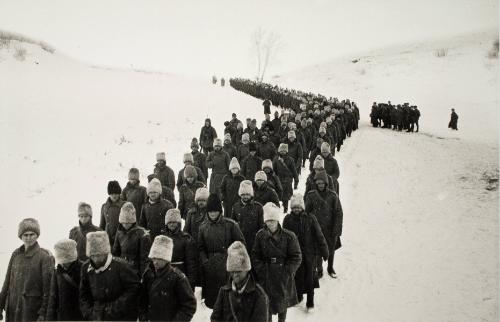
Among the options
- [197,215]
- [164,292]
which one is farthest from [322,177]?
[164,292]

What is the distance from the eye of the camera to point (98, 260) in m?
4.02

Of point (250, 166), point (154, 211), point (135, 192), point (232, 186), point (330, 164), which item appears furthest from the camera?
point (250, 166)

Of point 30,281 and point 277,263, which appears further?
point 277,263

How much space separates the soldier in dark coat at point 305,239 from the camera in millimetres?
6082

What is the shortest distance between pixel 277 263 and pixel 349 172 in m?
11.4

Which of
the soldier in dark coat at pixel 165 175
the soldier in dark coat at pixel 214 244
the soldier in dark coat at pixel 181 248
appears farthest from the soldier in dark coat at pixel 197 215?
Result: the soldier in dark coat at pixel 165 175

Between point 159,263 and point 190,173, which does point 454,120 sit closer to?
point 190,173

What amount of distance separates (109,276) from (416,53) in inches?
2609

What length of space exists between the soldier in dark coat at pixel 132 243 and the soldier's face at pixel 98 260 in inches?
43.6

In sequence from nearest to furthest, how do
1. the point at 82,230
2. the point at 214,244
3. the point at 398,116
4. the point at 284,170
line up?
the point at 214,244, the point at 82,230, the point at 284,170, the point at 398,116

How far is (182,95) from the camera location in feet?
109

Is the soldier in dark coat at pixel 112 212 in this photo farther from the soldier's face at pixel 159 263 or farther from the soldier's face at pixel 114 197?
the soldier's face at pixel 159 263

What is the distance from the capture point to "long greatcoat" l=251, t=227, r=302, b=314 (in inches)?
205

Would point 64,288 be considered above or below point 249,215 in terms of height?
below
